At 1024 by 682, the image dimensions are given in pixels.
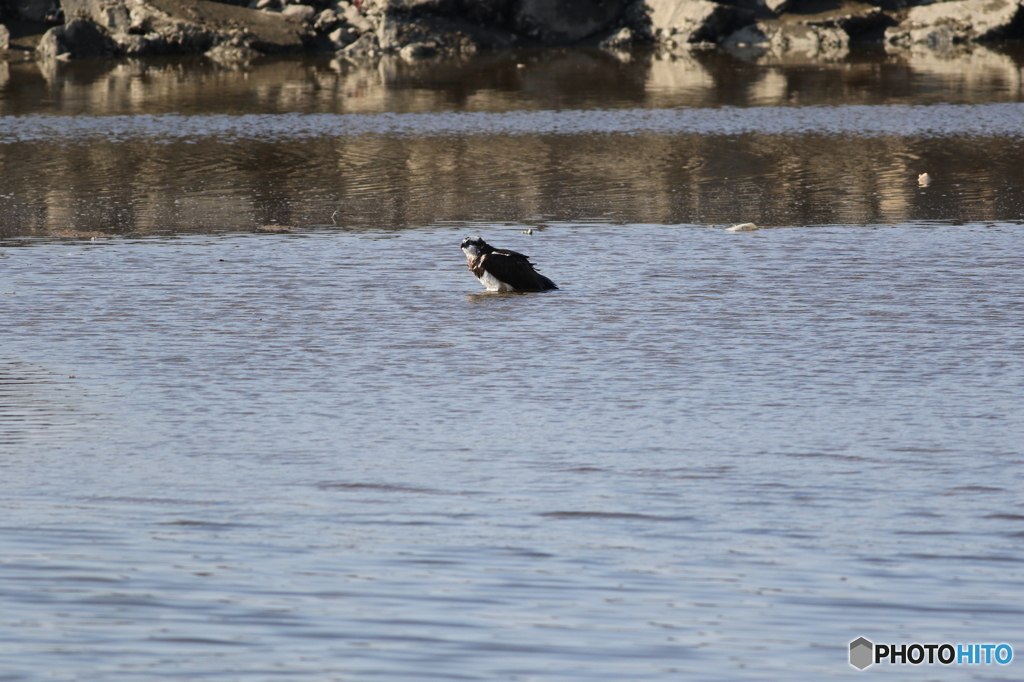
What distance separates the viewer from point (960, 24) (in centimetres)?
4441

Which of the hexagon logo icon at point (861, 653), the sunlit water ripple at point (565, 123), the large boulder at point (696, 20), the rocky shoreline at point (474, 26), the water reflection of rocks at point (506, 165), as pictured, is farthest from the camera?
the large boulder at point (696, 20)

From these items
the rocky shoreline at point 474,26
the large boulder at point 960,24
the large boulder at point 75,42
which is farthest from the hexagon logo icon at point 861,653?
the large boulder at point 75,42

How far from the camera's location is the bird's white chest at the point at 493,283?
12.2 meters

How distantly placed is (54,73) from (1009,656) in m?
38.9

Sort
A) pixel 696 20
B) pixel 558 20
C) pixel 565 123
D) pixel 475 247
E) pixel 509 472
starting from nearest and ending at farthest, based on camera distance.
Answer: pixel 509 472 < pixel 475 247 < pixel 565 123 < pixel 696 20 < pixel 558 20

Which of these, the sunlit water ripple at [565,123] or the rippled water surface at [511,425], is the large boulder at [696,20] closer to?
the sunlit water ripple at [565,123]

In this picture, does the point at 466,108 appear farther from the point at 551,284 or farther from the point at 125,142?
the point at 551,284

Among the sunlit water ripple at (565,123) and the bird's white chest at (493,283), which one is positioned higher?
the sunlit water ripple at (565,123)

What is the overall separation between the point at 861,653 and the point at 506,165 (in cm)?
1625

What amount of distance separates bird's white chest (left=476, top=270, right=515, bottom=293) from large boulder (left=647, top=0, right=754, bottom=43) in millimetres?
35107

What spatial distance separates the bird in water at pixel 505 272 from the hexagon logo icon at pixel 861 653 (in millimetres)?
7313

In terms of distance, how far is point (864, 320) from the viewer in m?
10.8

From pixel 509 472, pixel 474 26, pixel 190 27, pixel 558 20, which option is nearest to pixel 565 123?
pixel 509 472

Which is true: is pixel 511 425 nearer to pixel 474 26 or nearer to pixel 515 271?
pixel 515 271
